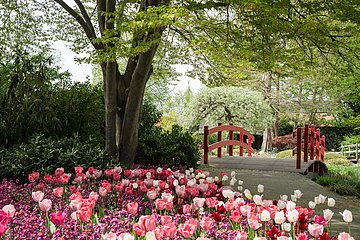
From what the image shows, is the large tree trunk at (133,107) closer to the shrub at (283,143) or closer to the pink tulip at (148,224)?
the pink tulip at (148,224)

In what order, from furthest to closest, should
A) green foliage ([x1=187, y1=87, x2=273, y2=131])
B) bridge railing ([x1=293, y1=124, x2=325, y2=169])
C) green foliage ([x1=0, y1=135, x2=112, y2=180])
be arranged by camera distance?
1. green foliage ([x1=187, y1=87, x2=273, y2=131])
2. bridge railing ([x1=293, y1=124, x2=325, y2=169])
3. green foliage ([x1=0, y1=135, x2=112, y2=180])

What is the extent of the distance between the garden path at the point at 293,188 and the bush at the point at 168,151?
68cm

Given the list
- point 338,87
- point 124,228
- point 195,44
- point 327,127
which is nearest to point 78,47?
point 195,44

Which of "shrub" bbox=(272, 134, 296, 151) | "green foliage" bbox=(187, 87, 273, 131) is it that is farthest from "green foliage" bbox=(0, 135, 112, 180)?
"shrub" bbox=(272, 134, 296, 151)

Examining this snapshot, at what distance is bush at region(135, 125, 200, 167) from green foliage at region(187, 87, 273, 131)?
29.0ft

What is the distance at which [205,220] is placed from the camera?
290cm

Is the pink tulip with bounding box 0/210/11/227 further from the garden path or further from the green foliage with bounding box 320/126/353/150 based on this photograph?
the green foliage with bounding box 320/126/353/150

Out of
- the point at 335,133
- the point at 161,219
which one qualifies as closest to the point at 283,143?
the point at 335,133

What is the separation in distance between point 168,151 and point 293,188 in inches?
103

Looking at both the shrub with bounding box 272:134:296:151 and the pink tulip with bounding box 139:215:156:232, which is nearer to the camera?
the pink tulip with bounding box 139:215:156:232

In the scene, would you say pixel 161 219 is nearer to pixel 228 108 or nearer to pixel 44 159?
pixel 44 159

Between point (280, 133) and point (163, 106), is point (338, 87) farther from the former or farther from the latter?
point (163, 106)

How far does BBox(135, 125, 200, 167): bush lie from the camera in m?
9.56

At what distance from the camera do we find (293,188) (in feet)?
27.4
